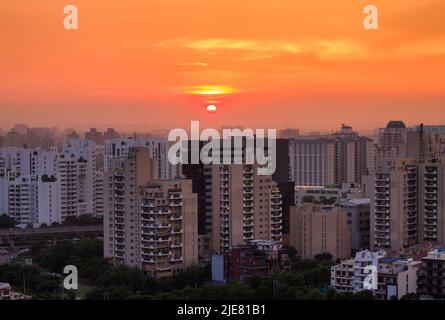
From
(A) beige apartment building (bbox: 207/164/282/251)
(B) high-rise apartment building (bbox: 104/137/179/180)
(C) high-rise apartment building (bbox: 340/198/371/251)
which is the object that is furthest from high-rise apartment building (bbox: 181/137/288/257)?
(B) high-rise apartment building (bbox: 104/137/179/180)

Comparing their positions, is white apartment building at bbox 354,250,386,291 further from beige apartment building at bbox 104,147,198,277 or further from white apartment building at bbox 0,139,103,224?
white apartment building at bbox 0,139,103,224

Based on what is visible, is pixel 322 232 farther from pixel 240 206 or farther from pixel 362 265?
pixel 362 265

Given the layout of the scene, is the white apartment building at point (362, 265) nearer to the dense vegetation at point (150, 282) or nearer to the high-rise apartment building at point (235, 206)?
the dense vegetation at point (150, 282)

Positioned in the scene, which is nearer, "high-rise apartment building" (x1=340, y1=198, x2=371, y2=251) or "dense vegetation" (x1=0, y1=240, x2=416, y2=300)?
"dense vegetation" (x1=0, y1=240, x2=416, y2=300)

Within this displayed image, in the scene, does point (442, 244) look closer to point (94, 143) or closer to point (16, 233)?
point (16, 233)

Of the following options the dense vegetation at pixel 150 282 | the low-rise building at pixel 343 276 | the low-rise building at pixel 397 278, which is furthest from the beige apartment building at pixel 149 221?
the low-rise building at pixel 397 278
